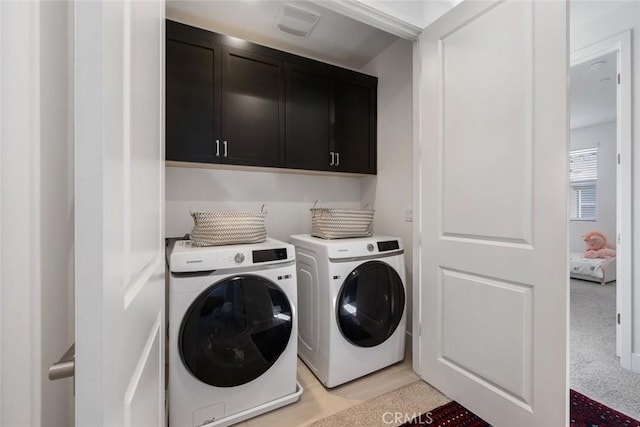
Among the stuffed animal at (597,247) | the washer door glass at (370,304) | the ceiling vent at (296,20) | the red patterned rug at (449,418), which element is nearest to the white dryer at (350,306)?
the washer door glass at (370,304)

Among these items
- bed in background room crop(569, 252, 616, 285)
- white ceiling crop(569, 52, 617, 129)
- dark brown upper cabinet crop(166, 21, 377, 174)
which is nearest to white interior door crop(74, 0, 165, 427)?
dark brown upper cabinet crop(166, 21, 377, 174)

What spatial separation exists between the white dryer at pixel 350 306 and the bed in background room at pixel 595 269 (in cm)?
417

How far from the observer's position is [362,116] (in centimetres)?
246

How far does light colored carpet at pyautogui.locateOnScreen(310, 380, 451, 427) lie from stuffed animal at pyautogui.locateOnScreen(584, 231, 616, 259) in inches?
187

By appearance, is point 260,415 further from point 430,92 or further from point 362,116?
point 362,116

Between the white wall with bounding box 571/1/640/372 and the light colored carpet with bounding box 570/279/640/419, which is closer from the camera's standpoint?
the light colored carpet with bounding box 570/279/640/419

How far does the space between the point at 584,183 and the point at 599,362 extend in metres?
4.93

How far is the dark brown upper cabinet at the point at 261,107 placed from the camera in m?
1.79

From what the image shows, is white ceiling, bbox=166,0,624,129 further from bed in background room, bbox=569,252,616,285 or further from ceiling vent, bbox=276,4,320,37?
bed in background room, bbox=569,252,616,285

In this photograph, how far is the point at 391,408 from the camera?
153cm

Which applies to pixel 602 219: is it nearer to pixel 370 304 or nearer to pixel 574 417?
pixel 574 417

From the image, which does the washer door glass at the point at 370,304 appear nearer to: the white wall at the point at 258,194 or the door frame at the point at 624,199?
the white wall at the point at 258,194

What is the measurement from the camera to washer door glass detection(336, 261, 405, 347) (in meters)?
1.70

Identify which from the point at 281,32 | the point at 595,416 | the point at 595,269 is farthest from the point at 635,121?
the point at 595,269
